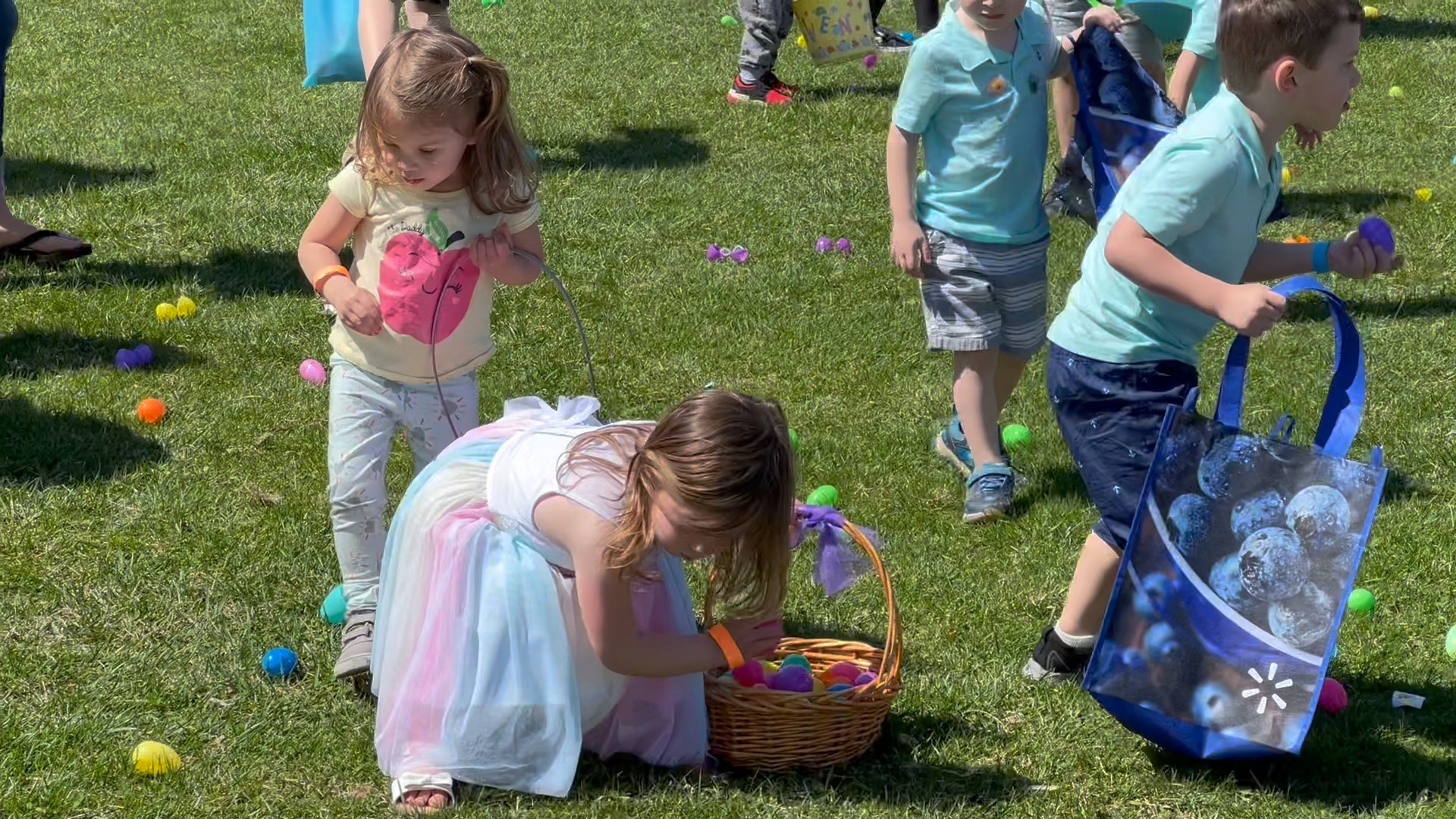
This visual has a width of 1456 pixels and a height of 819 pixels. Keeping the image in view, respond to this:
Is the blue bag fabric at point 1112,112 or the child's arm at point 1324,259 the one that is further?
the blue bag fabric at point 1112,112

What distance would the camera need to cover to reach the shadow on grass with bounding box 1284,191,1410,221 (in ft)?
22.9

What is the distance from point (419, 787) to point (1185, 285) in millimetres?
1785

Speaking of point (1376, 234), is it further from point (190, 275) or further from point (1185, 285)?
point (190, 275)

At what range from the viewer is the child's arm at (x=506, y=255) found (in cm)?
359

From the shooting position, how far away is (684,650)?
318 cm

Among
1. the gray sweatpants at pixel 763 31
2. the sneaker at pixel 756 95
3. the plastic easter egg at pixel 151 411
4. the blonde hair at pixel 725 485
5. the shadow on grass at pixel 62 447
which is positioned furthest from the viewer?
the sneaker at pixel 756 95

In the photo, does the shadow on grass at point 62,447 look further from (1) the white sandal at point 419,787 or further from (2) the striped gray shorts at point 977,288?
(2) the striped gray shorts at point 977,288

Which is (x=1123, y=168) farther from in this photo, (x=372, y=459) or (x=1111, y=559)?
(x=372, y=459)

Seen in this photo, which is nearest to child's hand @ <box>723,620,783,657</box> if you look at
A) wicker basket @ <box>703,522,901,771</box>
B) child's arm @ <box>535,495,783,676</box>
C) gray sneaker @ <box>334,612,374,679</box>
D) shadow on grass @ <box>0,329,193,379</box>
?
child's arm @ <box>535,495,783,676</box>

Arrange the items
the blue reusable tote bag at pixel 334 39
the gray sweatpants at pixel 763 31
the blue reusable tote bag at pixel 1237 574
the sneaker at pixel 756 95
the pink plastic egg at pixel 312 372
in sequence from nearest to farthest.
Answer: the blue reusable tote bag at pixel 1237 574 < the pink plastic egg at pixel 312 372 < the blue reusable tote bag at pixel 334 39 < the gray sweatpants at pixel 763 31 < the sneaker at pixel 756 95

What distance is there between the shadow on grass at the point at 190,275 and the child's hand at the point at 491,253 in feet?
9.04

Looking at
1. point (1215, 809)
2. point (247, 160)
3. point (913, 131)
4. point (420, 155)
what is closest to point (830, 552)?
point (1215, 809)

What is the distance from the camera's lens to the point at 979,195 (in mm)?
4480

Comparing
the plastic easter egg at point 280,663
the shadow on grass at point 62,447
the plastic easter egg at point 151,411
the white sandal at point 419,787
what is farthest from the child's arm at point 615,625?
the plastic easter egg at point 151,411
